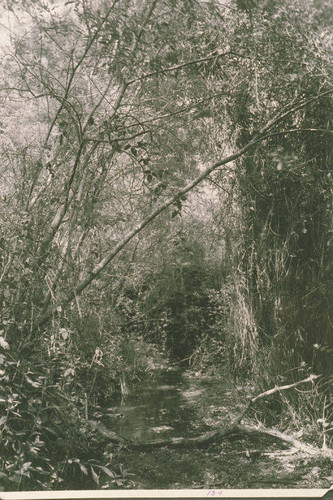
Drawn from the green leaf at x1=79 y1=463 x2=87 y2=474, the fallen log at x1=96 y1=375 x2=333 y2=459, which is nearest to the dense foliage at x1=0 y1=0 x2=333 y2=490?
the green leaf at x1=79 y1=463 x2=87 y2=474

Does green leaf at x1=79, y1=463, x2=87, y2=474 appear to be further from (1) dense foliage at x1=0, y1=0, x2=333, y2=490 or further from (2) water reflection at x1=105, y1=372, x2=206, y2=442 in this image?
(2) water reflection at x1=105, y1=372, x2=206, y2=442

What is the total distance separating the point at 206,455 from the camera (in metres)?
3.41

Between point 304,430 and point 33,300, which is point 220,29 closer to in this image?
point 33,300

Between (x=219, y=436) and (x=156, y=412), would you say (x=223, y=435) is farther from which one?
(x=156, y=412)

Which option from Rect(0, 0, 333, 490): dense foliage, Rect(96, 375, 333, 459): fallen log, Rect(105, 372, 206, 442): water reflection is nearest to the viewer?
Rect(0, 0, 333, 490): dense foliage

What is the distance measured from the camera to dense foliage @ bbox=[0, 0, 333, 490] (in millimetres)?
2936

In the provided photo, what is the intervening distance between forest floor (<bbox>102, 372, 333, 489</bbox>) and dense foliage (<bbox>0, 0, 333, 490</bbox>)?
0.67 ft

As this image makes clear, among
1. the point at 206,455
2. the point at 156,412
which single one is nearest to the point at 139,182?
the point at 156,412

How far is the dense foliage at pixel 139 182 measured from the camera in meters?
2.94

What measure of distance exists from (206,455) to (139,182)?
2.07 m

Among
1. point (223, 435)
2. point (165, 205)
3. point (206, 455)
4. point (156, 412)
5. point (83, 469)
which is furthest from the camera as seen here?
point (156, 412)

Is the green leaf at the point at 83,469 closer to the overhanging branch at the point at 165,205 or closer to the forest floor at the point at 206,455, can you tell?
the forest floor at the point at 206,455

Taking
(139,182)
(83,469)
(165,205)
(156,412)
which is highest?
(139,182)

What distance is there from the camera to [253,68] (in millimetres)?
3471
